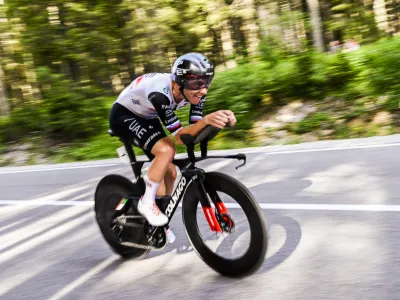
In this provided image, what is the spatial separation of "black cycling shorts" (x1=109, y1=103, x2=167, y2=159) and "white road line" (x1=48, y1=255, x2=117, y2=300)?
3.81 ft

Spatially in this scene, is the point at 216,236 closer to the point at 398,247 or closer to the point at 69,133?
the point at 398,247

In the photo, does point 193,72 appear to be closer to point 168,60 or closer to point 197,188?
point 197,188

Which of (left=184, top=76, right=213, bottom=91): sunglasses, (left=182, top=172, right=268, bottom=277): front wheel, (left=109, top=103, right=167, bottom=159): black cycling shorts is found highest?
(left=184, top=76, right=213, bottom=91): sunglasses

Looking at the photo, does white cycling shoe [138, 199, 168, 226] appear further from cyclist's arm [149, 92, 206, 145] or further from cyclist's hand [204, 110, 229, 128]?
cyclist's hand [204, 110, 229, 128]

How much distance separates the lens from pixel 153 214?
3.75 meters

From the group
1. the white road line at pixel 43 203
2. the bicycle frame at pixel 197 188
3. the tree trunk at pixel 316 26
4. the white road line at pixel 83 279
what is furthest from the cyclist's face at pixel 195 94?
the tree trunk at pixel 316 26

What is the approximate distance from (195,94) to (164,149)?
51 centimetres

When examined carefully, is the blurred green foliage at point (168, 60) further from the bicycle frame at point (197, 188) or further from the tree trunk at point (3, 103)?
the bicycle frame at point (197, 188)

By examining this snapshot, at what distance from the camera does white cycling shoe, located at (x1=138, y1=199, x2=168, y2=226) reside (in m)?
3.75

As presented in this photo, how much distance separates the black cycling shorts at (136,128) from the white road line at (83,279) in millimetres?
1160

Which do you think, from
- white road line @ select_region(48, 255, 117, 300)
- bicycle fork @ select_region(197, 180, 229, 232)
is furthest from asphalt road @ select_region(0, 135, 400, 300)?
bicycle fork @ select_region(197, 180, 229, 232)

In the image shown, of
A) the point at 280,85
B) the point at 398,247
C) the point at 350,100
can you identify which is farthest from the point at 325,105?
the point at 398,247

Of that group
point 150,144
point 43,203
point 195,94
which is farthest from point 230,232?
point 43,203

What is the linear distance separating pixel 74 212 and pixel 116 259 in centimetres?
210
